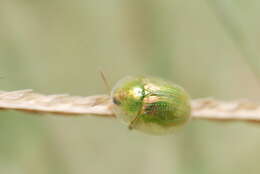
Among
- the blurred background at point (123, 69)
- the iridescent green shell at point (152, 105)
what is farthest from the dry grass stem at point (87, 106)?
the blurred background at point (123, 69)

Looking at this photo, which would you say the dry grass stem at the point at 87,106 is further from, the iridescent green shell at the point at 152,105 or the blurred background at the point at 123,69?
the blurred background at the point at 123,69

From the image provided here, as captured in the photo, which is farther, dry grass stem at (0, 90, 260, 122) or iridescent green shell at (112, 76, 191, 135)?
iridescent green shell at (112, 76, 191, 135)

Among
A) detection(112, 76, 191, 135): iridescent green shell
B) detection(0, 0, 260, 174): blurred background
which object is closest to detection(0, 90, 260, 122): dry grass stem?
detection(112, 76, 191, 135): iridescent green shell

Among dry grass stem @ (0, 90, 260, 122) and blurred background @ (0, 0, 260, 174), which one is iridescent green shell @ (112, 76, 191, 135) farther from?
blurred background @ (0, 0, 260, 174)

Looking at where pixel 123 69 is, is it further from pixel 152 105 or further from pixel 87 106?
pixel 87 106

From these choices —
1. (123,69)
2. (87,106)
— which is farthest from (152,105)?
(123,69)

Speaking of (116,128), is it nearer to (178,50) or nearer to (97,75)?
(97,75)
